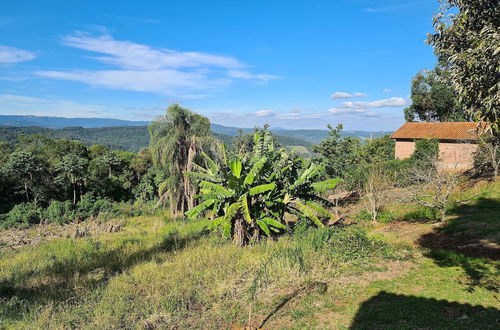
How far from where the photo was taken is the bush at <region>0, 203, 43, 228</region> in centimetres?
1930

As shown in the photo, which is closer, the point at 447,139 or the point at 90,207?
the point at 90,207

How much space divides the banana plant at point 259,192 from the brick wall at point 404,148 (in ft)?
79.4

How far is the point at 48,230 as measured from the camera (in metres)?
17.5

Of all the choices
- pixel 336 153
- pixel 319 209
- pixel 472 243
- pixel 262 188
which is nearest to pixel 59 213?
pixel 262 188

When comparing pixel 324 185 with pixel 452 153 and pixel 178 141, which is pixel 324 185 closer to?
pixel 178 141

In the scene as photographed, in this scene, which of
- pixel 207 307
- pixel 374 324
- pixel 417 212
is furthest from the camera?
pixel 417 212

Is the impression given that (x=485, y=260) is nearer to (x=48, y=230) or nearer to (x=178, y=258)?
(x=178, y=258)

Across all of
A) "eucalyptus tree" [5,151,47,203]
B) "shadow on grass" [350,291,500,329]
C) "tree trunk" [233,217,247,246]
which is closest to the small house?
"tree trunk" [233,217,247,246]

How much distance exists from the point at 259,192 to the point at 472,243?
6.82 m

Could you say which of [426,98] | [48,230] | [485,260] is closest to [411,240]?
[485,260]

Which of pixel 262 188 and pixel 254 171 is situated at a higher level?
pixel 254 171

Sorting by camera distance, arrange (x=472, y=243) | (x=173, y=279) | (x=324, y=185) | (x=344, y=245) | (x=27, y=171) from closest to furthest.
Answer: (x=173, y=279) → (x=344, y=245) → (x=472, y=243) → (x=324, y=185) → (x=27, y=171)

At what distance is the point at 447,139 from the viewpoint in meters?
27.4

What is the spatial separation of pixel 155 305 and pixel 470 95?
707 centimetres
